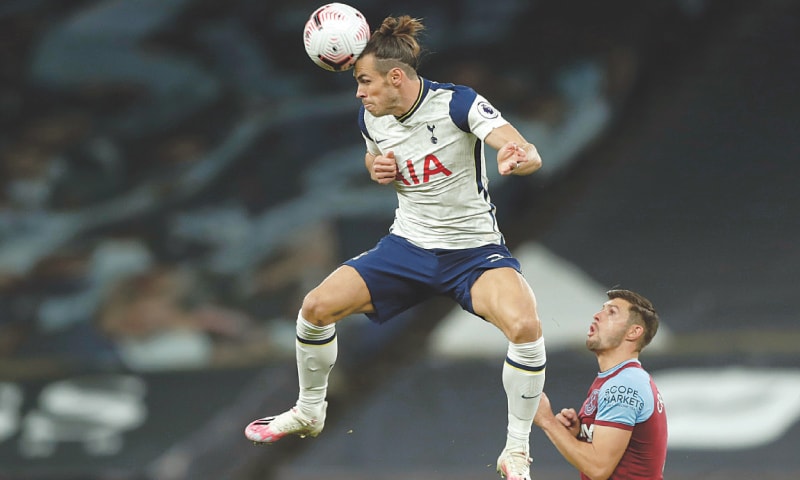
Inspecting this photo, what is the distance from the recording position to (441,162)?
4.75 m

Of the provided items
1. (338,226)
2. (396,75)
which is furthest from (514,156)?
(338,226)

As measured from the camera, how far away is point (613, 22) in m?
11.5

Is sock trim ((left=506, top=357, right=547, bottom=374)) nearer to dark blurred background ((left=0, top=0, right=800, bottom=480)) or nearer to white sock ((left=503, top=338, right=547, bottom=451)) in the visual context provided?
white sock ((left=503, top=338, right=547, bottom=451))

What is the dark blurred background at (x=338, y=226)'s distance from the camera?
1038 cm

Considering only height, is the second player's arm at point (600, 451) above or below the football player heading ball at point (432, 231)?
below

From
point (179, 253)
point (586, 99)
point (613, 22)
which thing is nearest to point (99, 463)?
point (179, 253)

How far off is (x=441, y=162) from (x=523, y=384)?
98 cm

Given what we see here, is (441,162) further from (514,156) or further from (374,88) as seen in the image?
(514,156)

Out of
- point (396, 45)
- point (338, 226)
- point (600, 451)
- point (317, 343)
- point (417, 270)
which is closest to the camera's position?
point (600, 451)

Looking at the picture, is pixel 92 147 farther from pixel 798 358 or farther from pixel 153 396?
pixel 798 358

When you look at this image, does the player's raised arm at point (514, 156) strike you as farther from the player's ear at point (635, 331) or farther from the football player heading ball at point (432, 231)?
the player's ear at point (635, 331)

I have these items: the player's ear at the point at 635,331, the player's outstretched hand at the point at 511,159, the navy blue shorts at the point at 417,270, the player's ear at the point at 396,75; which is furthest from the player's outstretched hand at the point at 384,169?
the player's ear at the point at 635,331

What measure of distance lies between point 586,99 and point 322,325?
278 inches

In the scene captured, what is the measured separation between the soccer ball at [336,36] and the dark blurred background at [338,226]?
594cm
